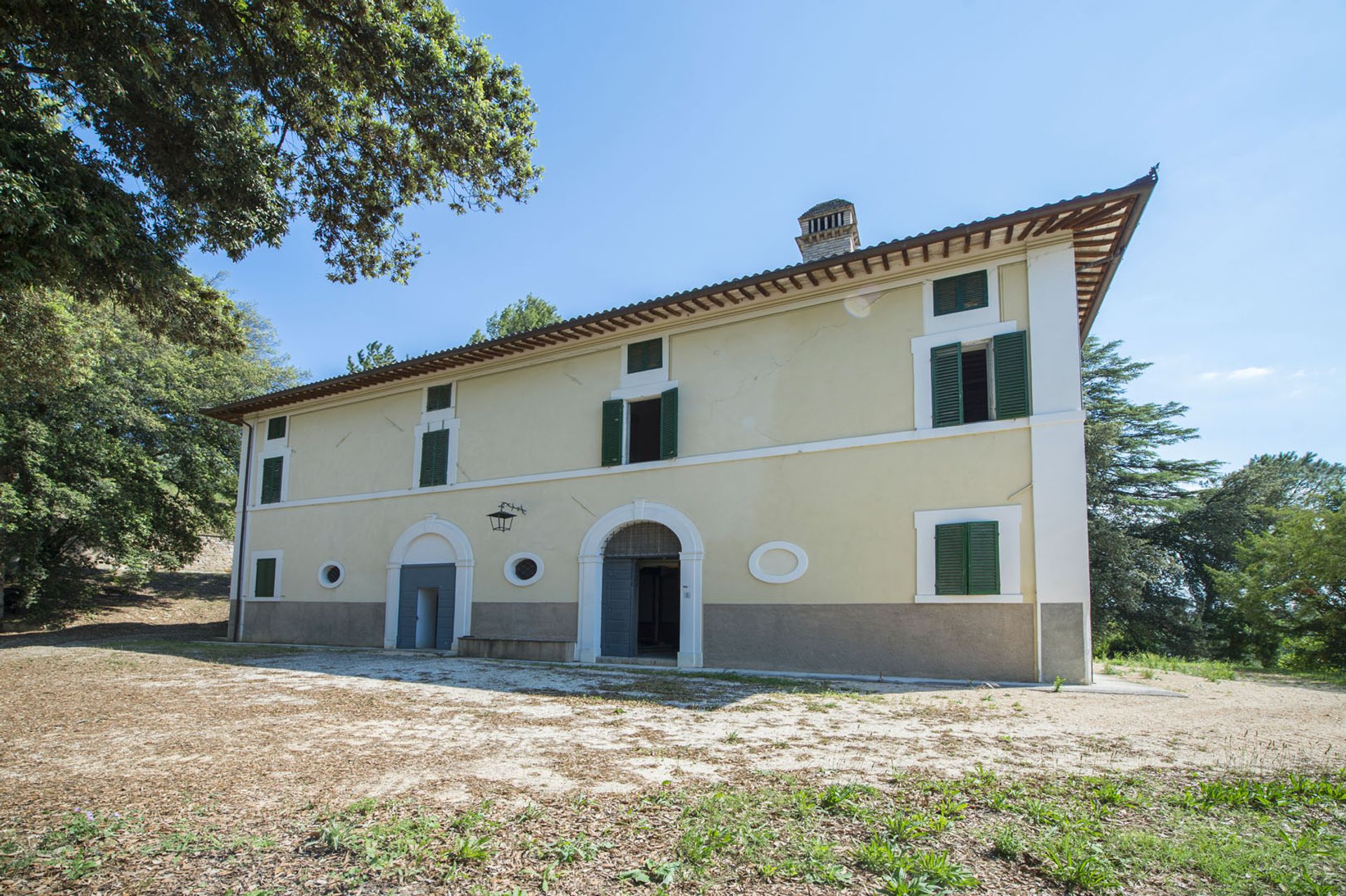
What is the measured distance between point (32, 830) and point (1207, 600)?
3220 cm

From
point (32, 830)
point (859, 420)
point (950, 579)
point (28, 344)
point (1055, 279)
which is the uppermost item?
point (1055, 279)

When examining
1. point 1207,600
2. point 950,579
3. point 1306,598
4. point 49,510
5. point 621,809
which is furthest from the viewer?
point 1207,600

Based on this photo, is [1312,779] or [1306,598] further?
[1306,598]

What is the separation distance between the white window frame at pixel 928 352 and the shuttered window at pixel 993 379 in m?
0.05

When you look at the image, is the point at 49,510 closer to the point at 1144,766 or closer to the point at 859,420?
Result: the point at 859,420

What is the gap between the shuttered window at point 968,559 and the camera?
34.0 feet

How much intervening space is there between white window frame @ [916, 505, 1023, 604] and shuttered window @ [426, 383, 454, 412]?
1023 centimetres

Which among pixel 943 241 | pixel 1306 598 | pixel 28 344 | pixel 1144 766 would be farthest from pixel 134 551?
pixel 1306 598

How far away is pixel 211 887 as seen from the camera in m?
3.11

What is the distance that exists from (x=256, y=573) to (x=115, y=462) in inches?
241

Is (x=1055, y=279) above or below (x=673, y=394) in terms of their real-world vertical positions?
above

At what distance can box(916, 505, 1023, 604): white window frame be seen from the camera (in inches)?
406

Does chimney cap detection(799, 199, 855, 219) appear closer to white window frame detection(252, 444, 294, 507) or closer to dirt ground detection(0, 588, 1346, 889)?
dirt ground detection(0, 588, 1346, 889)

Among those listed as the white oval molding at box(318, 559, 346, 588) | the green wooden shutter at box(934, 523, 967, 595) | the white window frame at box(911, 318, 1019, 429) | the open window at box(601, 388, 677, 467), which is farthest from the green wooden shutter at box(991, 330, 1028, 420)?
the white oval molding at box(318, 559, 346, 588)
